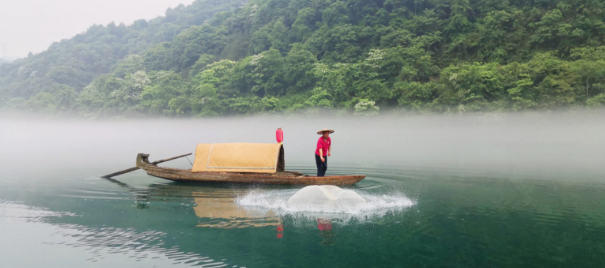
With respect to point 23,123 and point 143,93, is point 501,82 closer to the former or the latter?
point 143,93

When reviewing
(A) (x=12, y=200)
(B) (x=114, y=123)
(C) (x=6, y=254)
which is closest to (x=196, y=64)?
(B) (x=114, y=123)

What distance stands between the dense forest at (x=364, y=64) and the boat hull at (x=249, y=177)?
35.2m

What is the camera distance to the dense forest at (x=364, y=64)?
4622cm

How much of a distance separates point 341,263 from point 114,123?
8668cm

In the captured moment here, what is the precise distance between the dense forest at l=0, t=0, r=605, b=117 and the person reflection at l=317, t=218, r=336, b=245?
3962cm

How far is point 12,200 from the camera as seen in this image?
46.2ft

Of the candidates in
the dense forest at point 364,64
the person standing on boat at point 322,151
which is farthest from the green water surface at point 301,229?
Result: the dense forest at point 364,64

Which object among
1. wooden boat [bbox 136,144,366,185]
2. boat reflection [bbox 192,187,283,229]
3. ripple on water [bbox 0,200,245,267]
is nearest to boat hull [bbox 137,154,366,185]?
wooden boat [bbox 136,144,366,185]

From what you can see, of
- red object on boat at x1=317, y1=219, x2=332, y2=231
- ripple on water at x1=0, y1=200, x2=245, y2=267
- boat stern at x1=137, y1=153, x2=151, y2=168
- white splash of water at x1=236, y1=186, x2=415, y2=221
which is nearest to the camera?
ripple on water at x1=0, y1=200, x2=245, y2=267

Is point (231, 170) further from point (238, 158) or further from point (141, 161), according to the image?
point (141, 161)

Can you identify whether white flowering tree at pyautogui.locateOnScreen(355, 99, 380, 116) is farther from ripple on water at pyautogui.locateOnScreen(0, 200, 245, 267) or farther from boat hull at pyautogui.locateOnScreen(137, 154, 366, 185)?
ripple on water at pyautogui.locateOnScreen(0, 200, 245, 267)

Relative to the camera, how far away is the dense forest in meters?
46.2

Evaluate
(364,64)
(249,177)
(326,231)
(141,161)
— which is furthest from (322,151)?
(364,64)

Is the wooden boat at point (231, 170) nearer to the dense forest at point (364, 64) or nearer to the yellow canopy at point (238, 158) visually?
the yellow canopy at point (238, 158)
